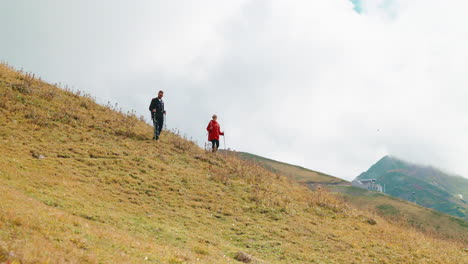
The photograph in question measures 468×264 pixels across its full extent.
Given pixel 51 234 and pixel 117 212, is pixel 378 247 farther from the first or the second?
pixel 51 234

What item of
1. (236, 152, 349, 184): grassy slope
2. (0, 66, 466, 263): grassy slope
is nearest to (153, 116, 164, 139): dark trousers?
(0, 66, 466, 263): grassy slope

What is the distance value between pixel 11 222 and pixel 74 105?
18.9 meters

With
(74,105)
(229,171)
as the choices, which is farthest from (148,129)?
(229,171)

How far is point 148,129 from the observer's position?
27.5 meters

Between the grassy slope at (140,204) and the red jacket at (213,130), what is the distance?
1502 mm

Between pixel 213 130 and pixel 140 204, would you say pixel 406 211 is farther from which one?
pixel 140 204

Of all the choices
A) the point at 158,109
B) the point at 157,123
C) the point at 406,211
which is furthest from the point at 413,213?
the point at 158,109

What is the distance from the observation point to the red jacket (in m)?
25.7

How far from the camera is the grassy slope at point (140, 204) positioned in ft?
27.5

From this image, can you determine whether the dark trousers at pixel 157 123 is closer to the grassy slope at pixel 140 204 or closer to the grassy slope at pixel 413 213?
the grassy slope at pixel 140 204

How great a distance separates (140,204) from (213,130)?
11.5m

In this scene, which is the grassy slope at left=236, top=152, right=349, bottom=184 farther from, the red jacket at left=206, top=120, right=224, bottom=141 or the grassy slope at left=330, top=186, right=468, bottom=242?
the red jacket at left=206, top=120, right=224, bottom=141

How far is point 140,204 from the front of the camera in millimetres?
14977

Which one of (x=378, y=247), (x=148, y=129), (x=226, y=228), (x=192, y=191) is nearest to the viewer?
(x=226, y=228)
